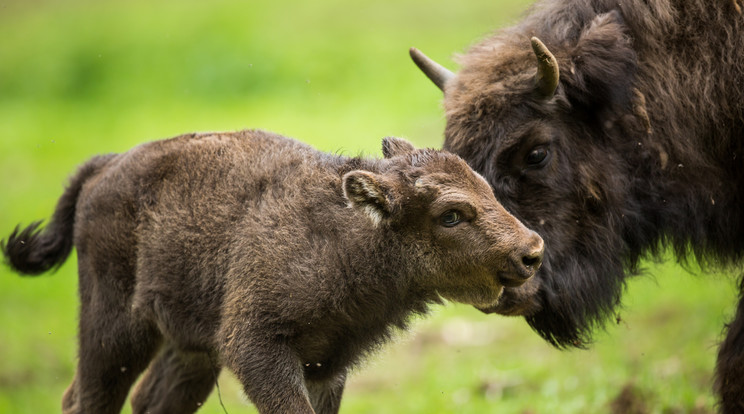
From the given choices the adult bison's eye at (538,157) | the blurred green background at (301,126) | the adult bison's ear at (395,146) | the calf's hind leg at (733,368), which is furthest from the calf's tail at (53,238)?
the calf's hind leg at (733,368)

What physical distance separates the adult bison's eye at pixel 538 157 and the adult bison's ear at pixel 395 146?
78 centimetres

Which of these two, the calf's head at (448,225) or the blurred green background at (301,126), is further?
the blurred green background at (301,126)

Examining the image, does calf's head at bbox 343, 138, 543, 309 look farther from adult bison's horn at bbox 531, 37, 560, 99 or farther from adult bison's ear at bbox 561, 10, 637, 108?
adult bison's ear at bbox 561, 10, 637, 108

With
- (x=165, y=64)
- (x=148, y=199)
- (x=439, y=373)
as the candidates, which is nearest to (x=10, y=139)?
(x=165, y=64)

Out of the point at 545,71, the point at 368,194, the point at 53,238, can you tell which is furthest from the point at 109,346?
the point at 545,71

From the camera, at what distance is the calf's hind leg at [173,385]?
601 cm

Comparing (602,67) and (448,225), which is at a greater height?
(602,67)

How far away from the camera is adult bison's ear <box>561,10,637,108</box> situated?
555cm

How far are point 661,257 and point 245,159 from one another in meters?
2.72

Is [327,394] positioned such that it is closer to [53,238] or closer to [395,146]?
[395,146]

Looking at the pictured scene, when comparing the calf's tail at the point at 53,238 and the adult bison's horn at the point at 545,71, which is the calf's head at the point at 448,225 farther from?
the calf's tail at the point at 53,238

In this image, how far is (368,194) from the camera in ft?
15.7

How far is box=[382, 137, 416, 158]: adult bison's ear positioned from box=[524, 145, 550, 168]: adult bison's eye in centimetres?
78

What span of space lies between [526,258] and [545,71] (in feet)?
4.02
